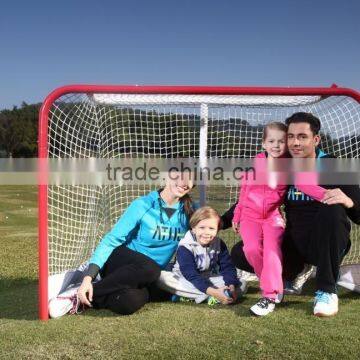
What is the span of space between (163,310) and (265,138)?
1460 mm

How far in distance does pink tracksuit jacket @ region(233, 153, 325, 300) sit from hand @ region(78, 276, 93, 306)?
116 centimetres

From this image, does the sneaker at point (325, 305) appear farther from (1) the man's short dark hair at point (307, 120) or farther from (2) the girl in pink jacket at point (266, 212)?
(1) the man's short dark hair at point (307, 120)

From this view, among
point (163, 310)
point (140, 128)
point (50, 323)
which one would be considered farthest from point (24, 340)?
point (140, 128)

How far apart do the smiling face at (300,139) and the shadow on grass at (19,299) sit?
2.24m

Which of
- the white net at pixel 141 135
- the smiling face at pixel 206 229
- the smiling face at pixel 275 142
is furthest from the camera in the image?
the white net at pixel 141 135

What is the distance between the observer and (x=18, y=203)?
1728cm

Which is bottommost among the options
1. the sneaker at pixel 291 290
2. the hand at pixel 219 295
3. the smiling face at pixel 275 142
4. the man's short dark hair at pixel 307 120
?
the sneaker at pixel 291 290

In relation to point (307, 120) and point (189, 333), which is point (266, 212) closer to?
point (307, 120)

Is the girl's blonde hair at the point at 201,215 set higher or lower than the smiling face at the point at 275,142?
lower

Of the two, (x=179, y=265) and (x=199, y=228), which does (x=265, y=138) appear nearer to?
(x=199, y=228)

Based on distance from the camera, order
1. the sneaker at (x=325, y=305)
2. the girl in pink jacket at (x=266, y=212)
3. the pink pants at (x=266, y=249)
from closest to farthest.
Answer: the sneaker at (x=325, y=305) → the pink pants at (x=266, y=249) → the girl in pink jacket at (x=266, y=212)

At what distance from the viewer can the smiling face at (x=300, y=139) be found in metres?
4.00

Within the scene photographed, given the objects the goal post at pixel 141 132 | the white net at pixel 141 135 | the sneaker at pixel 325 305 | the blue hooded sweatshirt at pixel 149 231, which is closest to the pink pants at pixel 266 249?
the sneaker at pixel 325 305

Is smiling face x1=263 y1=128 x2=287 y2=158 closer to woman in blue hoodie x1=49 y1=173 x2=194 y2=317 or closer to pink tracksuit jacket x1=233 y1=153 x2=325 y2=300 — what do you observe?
pink tracksuit jacket x1=233 y1=153 x2=325 y2=300
